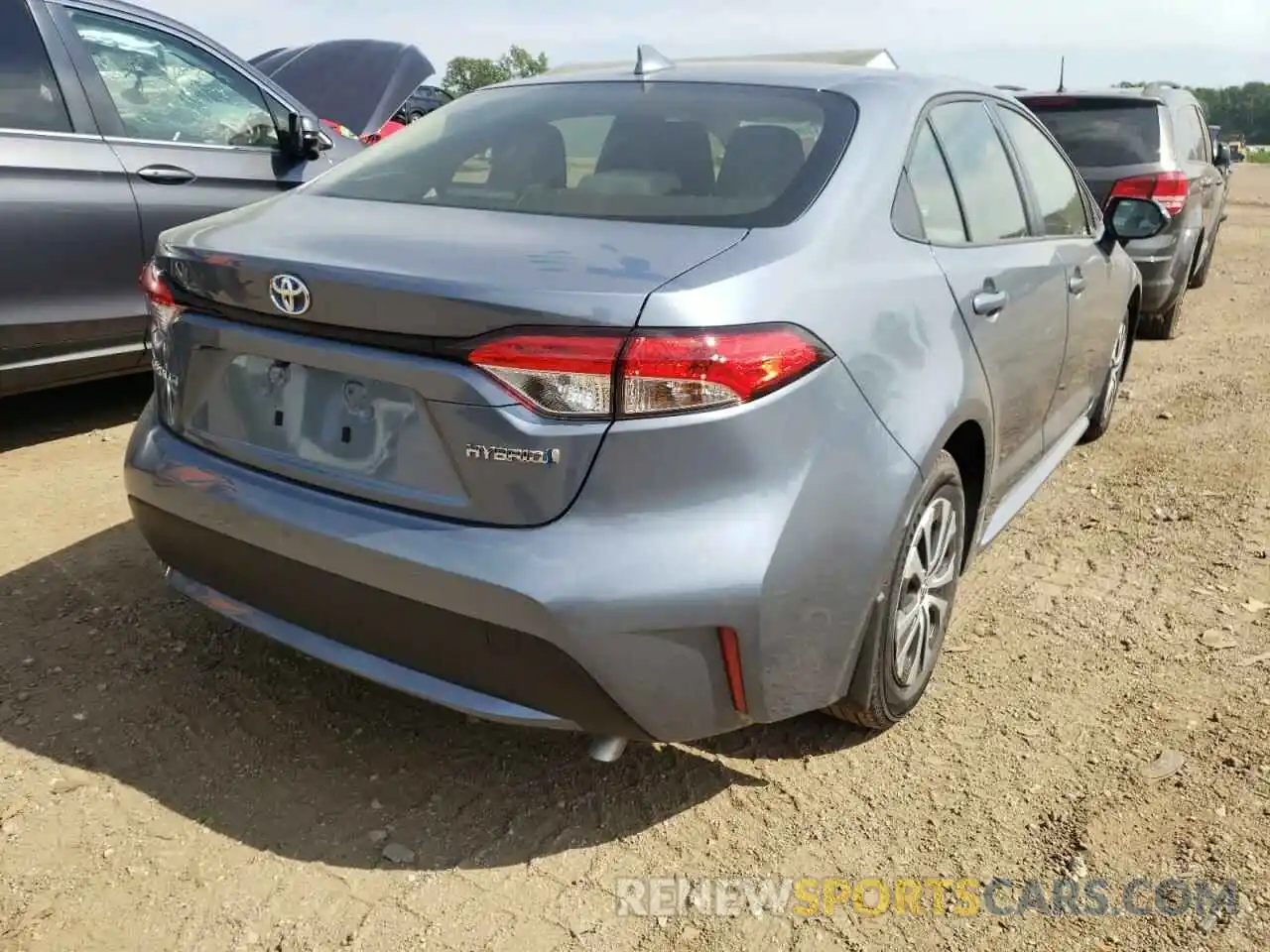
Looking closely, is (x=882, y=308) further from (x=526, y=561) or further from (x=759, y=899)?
(x=759, y=899)

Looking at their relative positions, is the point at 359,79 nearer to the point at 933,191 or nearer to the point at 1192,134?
the point at 1192,134

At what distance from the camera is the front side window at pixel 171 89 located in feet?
14.0

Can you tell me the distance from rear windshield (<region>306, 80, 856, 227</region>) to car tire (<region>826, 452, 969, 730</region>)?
0.74 meters

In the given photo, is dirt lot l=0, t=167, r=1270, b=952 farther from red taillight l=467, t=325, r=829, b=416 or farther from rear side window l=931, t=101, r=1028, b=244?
rear side window l=931, t=101, r=1028, b=244

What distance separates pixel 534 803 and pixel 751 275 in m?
1.25

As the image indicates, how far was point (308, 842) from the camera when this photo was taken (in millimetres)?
2225

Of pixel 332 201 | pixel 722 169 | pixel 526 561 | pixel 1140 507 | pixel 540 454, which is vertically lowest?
pixel 1140 507

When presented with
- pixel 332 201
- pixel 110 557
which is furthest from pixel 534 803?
pixel 110 557

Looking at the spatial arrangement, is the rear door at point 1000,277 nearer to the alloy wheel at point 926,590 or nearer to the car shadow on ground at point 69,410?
the alloy wheel at point 926,590

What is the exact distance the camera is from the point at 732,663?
1.96m

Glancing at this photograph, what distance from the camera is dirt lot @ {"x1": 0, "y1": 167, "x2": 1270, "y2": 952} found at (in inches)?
81.2

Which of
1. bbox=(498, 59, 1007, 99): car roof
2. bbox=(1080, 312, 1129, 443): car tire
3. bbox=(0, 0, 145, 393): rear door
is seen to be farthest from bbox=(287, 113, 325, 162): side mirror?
bbox=(1080, 312, 1129, 443): car tire

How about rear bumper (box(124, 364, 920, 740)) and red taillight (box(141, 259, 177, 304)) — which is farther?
red taillight (box(141, 259, 177, 304))

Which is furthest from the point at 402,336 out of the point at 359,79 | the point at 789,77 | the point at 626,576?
the point at 359,79
